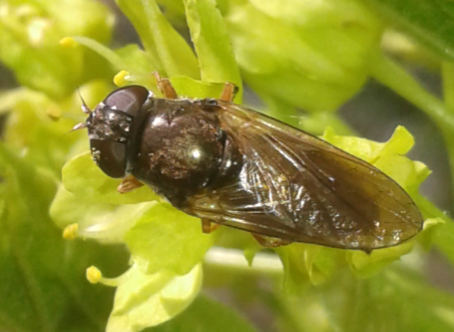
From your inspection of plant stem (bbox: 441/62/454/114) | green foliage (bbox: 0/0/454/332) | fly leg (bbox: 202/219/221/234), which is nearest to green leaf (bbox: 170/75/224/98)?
green foliage (bbox: 0/0/454/332)

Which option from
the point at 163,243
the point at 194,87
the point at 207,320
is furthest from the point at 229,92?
the point at 207,320

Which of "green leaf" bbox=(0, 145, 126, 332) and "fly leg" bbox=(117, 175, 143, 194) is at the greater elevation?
"fly leg" bbox=(117, 175, 143, 194)

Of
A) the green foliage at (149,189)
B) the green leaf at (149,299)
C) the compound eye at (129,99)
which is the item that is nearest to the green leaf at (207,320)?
the green foliage at (149,189)

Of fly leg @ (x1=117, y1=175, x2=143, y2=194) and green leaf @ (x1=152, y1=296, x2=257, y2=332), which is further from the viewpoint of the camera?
green leaf @ (x1=152, y1=296, x2=257, y2=332)

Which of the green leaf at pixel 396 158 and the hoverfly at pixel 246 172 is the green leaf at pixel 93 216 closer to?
the hoverfly at pixel 246 172

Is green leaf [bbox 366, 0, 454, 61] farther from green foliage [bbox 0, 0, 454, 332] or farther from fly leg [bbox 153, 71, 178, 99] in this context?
fly leg [bbox 153, 71, 178, 99]

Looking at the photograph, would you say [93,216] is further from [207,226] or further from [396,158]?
[396,158]
